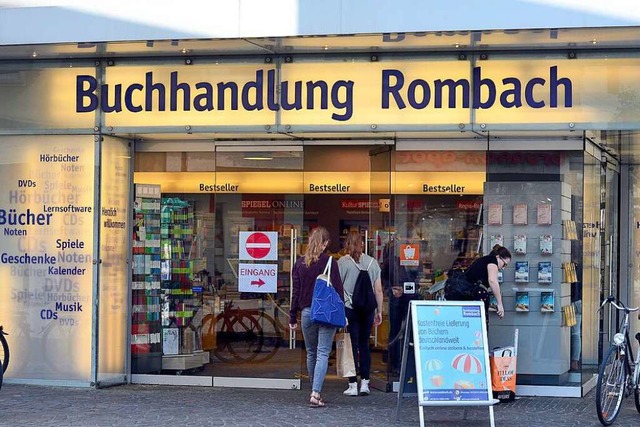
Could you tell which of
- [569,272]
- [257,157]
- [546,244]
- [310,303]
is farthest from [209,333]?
[569,272]

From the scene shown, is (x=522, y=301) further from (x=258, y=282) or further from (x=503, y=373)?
(x=258, y=282)

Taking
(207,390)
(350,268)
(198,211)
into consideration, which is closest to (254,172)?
(198,211)

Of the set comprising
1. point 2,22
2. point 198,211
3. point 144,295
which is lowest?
point 144,295

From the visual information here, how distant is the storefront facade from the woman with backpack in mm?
380

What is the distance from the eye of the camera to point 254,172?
11.9 m

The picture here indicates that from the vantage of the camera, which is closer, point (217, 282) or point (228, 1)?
point (228, 1)

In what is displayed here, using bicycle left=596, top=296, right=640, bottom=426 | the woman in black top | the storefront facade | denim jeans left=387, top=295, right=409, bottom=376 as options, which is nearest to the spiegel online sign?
the storefront facade

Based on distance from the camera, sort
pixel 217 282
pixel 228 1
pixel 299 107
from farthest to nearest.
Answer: pixel 217 282
pixel 299 107
pixel 228 1

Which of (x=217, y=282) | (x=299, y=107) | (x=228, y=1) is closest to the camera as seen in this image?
(x=228, y=1)

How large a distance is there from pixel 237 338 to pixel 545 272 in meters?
3.53

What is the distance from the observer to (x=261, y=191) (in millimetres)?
11828

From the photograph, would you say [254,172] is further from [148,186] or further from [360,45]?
[360,45]

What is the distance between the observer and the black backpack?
11.2 metres

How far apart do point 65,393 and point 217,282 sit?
2.09 m
